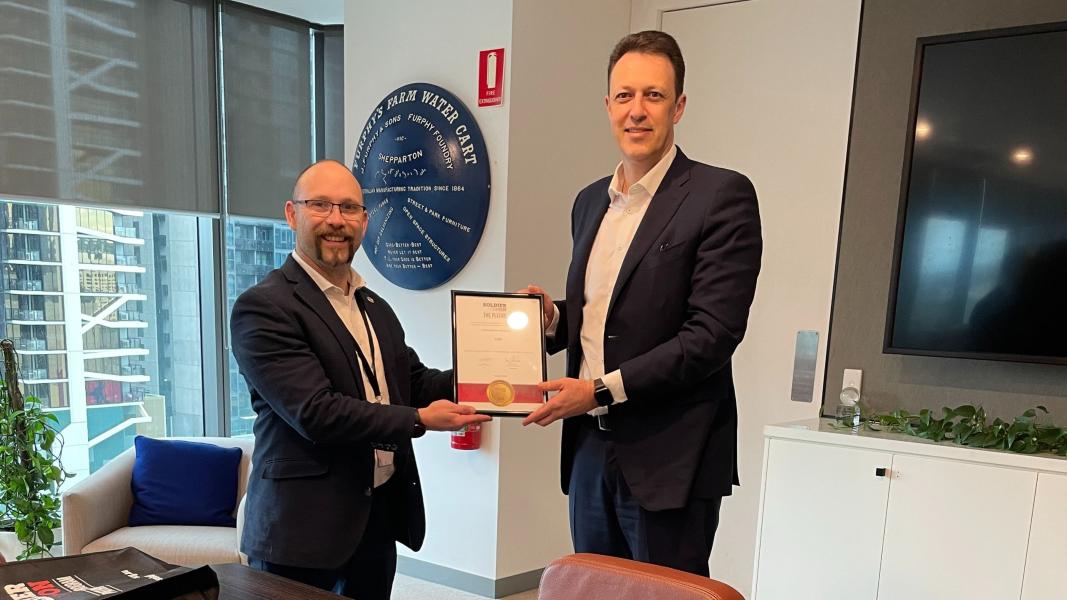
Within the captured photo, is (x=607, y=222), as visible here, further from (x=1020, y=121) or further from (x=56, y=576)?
(x=1020, y=121)

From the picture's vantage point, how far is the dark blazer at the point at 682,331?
1486 millimetres

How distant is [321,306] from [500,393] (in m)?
0.45

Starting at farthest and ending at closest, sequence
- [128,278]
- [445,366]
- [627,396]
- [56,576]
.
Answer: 1. [128,278]
2. [445,366]
3. [627,396]
4. [56,576]

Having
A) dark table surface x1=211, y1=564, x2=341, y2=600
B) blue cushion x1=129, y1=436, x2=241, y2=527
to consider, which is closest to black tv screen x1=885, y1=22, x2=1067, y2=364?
dark table surface x1=211, y1=564, x2=341, y2=600

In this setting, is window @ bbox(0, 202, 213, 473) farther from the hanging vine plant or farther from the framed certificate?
the hanging vine plant

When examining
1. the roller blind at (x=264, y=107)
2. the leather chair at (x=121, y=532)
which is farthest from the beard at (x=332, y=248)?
the roller blind at (x=264, y=107)

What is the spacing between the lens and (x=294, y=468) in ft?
5.14

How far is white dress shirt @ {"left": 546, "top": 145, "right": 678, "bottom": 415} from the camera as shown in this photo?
5.26 ft

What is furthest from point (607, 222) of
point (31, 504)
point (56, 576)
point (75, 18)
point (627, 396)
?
point (75, 18)

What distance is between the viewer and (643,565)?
3.59 feet

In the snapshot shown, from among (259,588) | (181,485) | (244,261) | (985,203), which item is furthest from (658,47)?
(244,261)

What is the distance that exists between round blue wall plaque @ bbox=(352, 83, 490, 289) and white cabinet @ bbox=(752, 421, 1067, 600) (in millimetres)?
1504

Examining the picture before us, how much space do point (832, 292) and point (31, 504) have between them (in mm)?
3152

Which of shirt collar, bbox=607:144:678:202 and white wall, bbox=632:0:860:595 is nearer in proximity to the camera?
shirt collar, bbox=607:144:678:202
